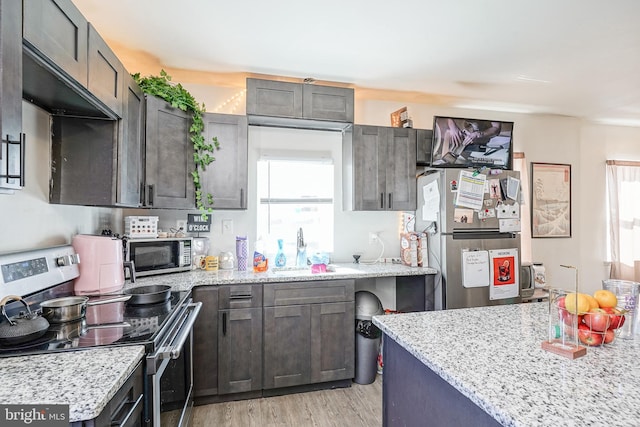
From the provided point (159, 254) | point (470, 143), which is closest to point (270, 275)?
point (159, 254)

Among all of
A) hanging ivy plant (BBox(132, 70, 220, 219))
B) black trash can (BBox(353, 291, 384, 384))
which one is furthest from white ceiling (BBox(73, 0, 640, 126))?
black trash can (BBox(353, 291, 384, 384))

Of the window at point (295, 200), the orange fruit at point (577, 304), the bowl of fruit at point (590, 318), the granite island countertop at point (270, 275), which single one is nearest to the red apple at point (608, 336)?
the bowl of fruit at point (590, 318)

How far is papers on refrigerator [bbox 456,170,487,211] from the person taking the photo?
2.84m

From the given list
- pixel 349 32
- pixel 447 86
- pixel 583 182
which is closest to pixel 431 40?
pixel 349 32

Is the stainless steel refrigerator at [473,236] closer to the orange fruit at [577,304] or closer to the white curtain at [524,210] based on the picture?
the white curtain at [524,210]

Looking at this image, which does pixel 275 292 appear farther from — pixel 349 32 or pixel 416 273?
pixel 349 32

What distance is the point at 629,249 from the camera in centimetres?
421

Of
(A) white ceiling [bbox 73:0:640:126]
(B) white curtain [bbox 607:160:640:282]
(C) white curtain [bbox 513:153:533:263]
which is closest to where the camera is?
(A) white ceiling [bbox 73:0:640:126]

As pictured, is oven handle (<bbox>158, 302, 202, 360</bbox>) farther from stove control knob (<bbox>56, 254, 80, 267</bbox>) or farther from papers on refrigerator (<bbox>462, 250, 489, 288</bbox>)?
papers on refrigerator (<bbox>462, 250, 489, 288</bbox>)

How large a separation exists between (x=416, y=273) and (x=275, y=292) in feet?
3.95

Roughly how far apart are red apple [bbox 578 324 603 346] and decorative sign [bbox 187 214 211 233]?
2638 millimetres

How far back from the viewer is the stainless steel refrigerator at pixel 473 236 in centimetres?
283

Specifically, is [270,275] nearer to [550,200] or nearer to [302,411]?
[302,411]

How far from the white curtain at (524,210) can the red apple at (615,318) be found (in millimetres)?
2904
